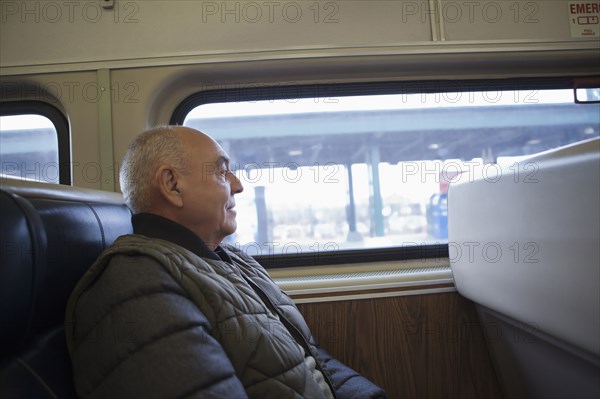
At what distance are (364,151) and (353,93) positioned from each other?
325mm

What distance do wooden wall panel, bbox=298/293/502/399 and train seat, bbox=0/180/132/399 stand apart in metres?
1.06

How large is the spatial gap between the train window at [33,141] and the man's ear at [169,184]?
1.09 meters

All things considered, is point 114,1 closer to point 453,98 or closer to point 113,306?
point 113,306

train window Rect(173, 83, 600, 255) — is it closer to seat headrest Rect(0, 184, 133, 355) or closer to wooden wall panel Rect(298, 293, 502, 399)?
wooden wall panel Rect(298, 293, 502, 399)

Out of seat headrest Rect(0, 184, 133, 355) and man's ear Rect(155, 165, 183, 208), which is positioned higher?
man's ear Rect(155, 165, 183, 208)

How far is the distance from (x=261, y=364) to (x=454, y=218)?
1146 mm

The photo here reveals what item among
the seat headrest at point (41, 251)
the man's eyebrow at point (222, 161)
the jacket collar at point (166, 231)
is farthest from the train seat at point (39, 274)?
the man's eyebrow at point (222, 161)

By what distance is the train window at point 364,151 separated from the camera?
2078 mm

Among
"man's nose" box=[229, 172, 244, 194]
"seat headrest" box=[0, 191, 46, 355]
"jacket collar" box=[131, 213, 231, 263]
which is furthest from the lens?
"man's nose" box=[229, 172, 244, 194]

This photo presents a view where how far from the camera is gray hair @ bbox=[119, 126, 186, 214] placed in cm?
115

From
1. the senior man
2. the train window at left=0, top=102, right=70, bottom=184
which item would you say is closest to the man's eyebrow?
the senior man

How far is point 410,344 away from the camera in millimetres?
1758

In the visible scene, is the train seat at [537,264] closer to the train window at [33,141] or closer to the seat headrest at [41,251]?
the seat headrest at [41,251]

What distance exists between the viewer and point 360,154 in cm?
214
